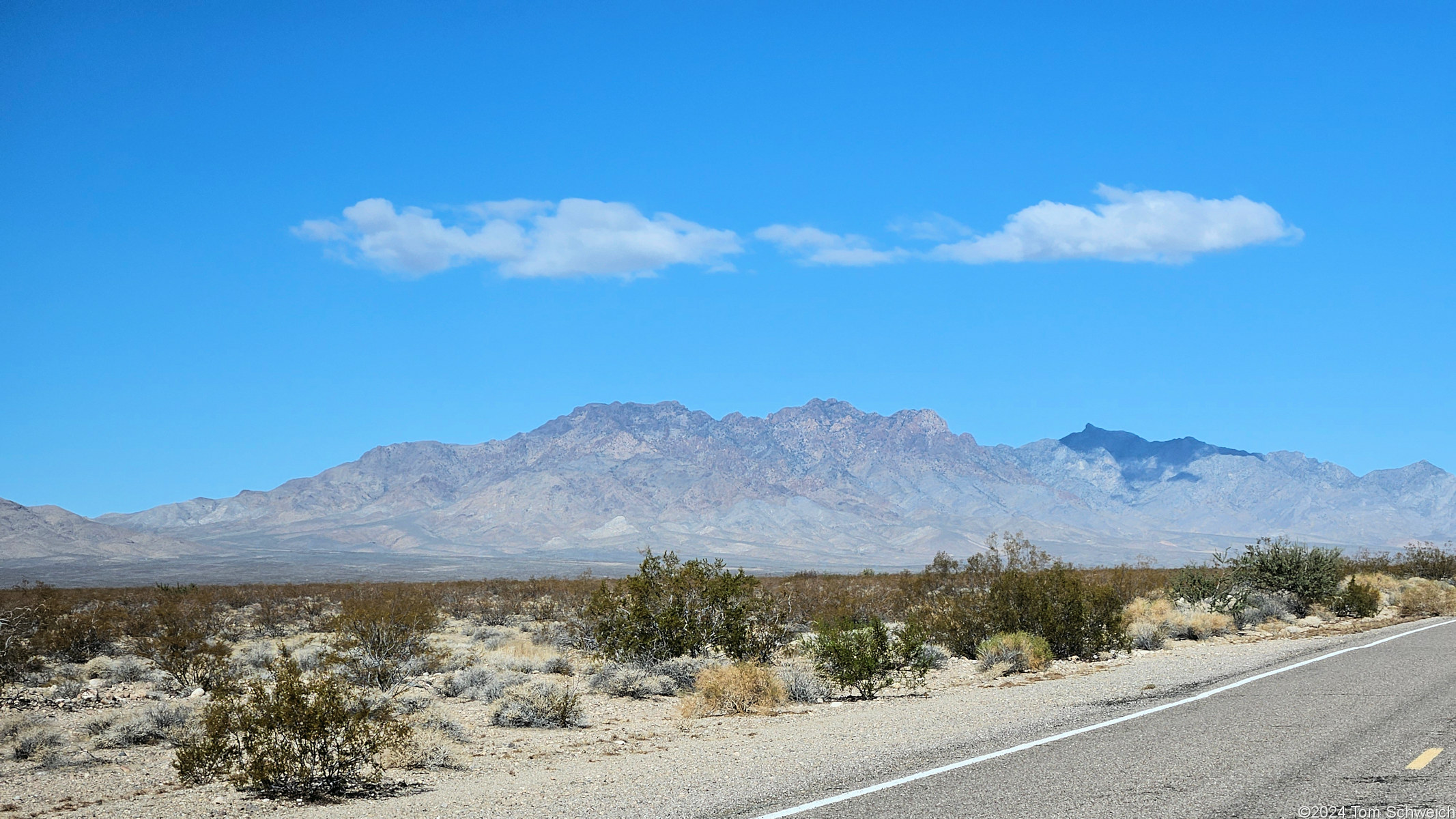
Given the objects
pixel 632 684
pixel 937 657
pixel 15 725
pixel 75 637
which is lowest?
pixel 937 657

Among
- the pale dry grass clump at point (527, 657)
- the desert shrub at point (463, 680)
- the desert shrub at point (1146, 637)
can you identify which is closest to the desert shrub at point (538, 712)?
the desert shrub at point (463, 680)

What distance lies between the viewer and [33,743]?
11766 mm

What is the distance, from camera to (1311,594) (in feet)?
91.8

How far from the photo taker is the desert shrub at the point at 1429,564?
142ft

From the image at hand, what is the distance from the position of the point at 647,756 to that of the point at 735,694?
3.76 meters

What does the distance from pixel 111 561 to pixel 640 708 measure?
176 m

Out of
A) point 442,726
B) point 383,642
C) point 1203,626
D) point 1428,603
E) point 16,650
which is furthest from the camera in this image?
point 1428,603

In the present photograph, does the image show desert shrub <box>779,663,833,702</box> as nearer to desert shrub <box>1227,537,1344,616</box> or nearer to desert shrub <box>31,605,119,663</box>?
desert shrub <box>31,605,119,663</box>

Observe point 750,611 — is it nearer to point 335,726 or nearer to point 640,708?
point 640,708

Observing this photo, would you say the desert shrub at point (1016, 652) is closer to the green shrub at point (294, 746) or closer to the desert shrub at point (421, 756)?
the desert shrub at point (421, 756)

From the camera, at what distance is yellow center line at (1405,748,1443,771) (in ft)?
26.1

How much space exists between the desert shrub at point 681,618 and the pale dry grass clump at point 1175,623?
24.9 feet

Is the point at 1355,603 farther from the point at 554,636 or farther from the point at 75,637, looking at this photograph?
the point at 75,637

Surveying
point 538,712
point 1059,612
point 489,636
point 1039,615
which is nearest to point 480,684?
point 538,712
